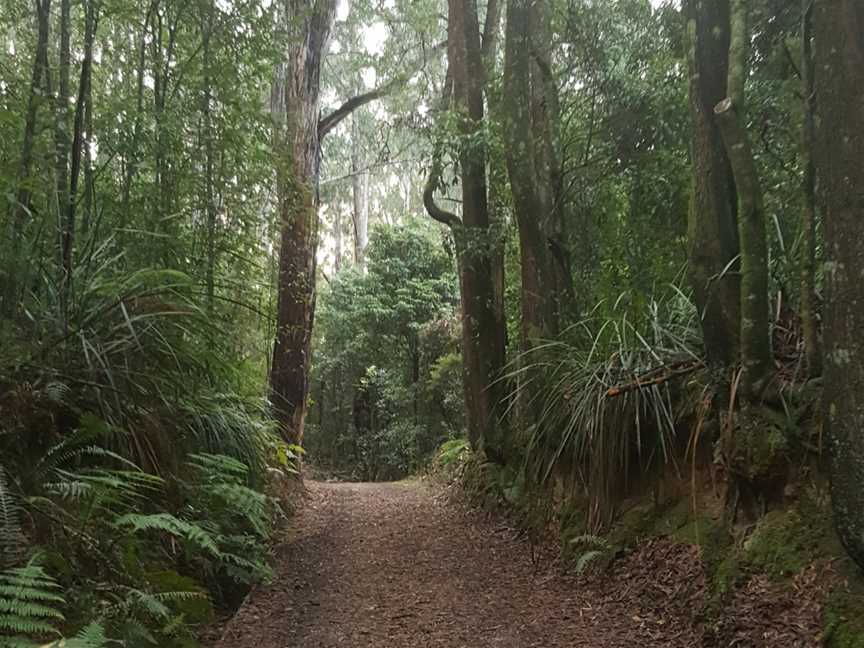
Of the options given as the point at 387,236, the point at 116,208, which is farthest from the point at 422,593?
the point at 387,236

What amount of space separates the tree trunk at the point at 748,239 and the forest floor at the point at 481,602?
48.8 inches

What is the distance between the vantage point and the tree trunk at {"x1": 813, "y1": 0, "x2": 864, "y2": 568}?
3070 mm

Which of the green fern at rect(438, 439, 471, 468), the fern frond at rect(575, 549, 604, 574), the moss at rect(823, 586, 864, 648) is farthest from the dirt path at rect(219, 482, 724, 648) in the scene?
the green fern at rect(438, 439, 471, 468)

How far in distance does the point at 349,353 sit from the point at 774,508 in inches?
704

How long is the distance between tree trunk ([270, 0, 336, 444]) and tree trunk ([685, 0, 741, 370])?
6489mm

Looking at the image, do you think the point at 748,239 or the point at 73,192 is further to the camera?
the point at 73,192

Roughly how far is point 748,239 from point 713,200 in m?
0.51

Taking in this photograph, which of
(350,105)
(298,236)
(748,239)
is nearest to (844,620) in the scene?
(748,239)

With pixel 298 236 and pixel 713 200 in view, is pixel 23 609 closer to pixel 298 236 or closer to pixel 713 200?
pixel 713 200

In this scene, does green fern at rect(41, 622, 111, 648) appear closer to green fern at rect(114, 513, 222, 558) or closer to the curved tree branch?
green fern at rect(114, 513, 222, 558)

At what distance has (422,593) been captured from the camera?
535 centimetres

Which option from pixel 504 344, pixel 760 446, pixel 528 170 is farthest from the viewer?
pixel 504 344

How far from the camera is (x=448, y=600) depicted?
5145mm

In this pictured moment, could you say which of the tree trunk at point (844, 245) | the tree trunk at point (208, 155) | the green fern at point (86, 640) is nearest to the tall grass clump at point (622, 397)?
the tree trunk at point (844, 245)
